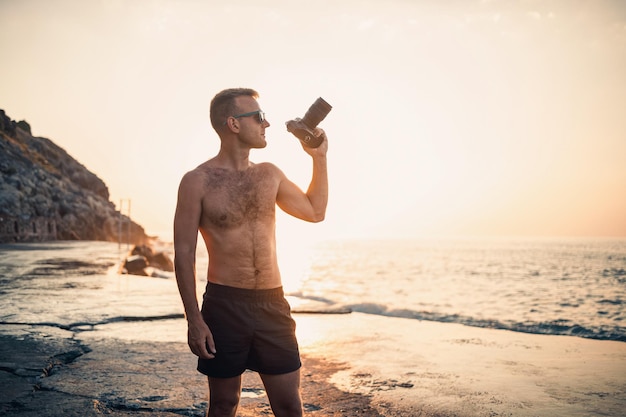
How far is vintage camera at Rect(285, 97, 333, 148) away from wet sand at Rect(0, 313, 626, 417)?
2164 mm

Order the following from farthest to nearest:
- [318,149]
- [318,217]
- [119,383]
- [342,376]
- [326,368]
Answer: [326,368]
[342,376]
[119,383]
[318,217]
[318,149]

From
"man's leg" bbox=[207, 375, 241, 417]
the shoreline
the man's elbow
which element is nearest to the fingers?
"man's leg" bbox=[207, 375, 241, 417]

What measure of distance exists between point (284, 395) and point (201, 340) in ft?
1.65

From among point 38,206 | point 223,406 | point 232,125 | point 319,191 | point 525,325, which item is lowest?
point 525,325

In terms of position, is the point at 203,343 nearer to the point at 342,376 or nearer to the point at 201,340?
the point at 201,340

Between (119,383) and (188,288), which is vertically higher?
(188,288)

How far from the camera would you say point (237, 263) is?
261cm

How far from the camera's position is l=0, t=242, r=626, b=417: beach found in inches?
150

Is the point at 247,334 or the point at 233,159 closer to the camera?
the point at 247,334

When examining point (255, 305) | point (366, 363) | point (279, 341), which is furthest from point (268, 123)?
point (366, 363)

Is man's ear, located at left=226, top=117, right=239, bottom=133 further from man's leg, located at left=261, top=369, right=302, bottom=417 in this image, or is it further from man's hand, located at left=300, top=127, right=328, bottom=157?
man's leg, located at left=261, top=369, right=302, bottom=417

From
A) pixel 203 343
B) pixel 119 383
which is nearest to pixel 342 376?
pixel 119 383

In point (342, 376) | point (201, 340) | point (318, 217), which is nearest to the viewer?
point (201, 340)

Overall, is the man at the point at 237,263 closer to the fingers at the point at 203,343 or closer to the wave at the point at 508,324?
the fingers at the point at 203,343
